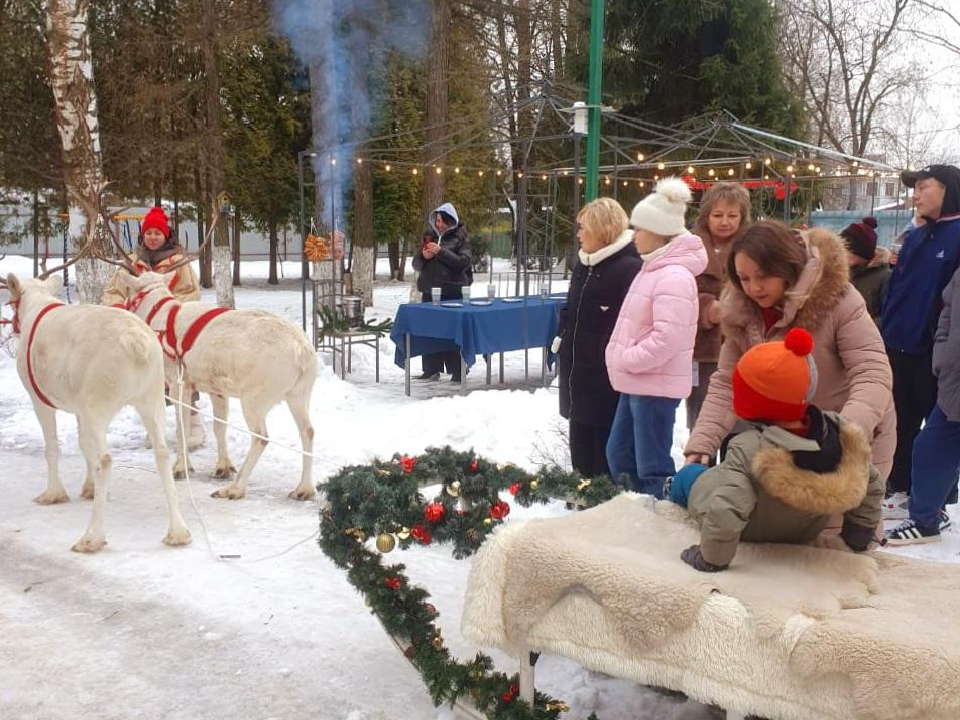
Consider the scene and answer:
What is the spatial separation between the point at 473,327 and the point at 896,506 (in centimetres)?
494

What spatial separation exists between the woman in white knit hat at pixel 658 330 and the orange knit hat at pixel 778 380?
174cm

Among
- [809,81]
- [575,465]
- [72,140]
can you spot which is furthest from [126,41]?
[809,81]

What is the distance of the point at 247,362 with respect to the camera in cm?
631

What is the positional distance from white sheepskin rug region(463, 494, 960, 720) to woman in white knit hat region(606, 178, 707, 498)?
4.91ft

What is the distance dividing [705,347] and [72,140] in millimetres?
9828

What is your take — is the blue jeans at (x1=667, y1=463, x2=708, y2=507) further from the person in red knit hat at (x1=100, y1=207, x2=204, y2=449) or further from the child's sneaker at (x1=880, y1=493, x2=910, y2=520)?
the person in red knit hat at (x1=100, y1=207, x2=204, y2=449)

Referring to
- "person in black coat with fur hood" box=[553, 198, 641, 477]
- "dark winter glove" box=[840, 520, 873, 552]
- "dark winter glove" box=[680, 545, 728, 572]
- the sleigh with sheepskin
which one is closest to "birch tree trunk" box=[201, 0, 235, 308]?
"person in black coat with fur hood" box=[553, 198, 641, 477]

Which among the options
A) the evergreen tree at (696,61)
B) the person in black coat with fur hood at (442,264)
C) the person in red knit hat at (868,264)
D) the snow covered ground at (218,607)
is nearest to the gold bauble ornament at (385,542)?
the snow covered ground at (218,607)

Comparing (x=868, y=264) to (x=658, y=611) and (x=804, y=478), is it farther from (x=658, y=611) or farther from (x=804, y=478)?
(x=658, y=611)

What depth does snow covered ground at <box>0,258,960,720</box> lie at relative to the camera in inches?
145

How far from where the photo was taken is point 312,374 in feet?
21.3

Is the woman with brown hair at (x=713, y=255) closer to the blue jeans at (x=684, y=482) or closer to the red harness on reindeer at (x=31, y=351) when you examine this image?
the blue jeans at (x=684, y=482)

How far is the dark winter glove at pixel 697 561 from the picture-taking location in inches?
112

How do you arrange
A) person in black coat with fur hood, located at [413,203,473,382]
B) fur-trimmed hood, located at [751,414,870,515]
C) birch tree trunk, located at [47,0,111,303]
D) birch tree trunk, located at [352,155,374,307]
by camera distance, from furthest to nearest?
1. birch tree trunk, located at [352,155,374,307]
2. birch tree trunk, located at [47,0,111,303]
3. person in black coat with fur hood, located at [413,203,473,382]
4. fur-trimmed hood, located at [751,414,870,515]
